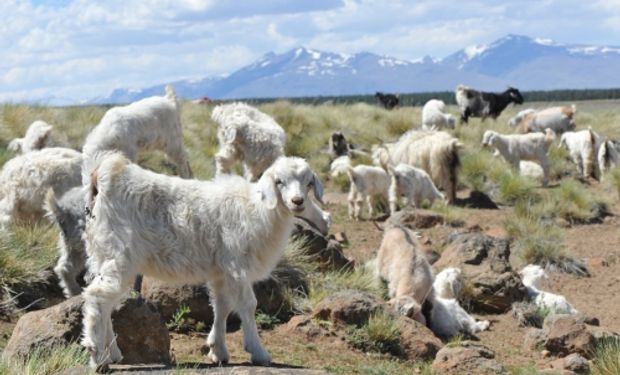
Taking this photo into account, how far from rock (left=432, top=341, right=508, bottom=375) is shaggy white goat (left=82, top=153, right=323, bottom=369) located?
1.90 m

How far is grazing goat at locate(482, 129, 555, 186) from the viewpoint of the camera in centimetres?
2269

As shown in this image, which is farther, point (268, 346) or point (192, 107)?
point (192, 107)

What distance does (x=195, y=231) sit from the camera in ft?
22.5

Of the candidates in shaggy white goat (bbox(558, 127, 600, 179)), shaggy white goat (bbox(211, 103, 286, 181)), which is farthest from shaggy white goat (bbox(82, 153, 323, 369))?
shaggy white goat (bbox(558, 127, 600, 179))

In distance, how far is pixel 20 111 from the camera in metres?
18.4

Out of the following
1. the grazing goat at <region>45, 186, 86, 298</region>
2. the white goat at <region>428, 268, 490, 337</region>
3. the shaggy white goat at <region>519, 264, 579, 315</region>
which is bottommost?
the shaggy white goat at <region>519, 264, 579, 315</region>

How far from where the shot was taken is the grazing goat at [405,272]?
999 cm

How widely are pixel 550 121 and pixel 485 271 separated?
65.3ft

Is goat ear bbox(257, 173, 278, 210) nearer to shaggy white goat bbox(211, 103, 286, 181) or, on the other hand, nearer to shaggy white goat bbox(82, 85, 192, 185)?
shaggy white goat bbox(82, 85, 192, 185)

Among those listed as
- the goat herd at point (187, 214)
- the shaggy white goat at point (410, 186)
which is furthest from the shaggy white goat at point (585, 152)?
the goat herd at point (187, 214)

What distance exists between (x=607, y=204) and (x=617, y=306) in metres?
7.62

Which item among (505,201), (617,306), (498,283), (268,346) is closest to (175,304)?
(268,346)

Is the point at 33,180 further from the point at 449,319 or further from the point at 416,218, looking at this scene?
the point at 416,218

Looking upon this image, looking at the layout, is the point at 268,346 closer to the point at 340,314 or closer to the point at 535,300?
the point at 340,314
